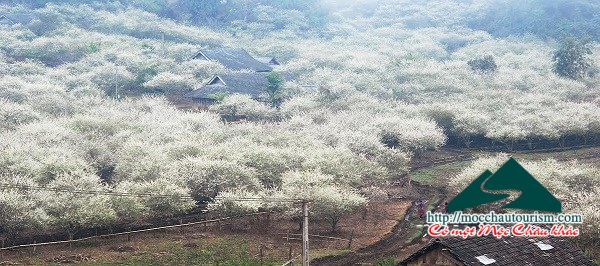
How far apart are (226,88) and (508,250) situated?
4784 cm

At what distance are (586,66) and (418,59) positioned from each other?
23.7m

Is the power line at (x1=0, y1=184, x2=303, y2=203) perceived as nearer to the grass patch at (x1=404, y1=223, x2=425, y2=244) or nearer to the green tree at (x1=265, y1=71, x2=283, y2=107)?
the grass patch at (x1=404, y1=223, x2=425, y2=244)

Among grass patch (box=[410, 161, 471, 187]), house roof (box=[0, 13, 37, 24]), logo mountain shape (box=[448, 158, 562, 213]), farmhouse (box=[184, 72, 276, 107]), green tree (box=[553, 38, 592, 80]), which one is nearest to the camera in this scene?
logo mountain shape (box=[448, 158, 562, 213])

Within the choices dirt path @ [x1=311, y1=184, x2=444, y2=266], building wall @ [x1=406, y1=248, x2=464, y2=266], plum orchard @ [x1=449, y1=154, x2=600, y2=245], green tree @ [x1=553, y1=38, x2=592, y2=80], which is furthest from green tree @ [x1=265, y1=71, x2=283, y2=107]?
building wall @ [x1=406, y1=248, x2=464, y2=266]

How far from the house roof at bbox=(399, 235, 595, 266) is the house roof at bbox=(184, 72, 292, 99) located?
150 ft

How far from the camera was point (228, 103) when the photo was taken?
5962 centimetres

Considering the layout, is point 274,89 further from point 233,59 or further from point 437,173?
point 437,173

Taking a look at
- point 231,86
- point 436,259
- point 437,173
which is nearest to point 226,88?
point 231,86

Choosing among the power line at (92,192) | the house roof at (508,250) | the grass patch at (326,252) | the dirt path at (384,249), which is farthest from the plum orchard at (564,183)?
the power line at (92,192)

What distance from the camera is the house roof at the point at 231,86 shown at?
65.6 metres

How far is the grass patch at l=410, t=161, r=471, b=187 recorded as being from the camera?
148 feet

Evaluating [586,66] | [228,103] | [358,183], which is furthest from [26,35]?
[586,66]

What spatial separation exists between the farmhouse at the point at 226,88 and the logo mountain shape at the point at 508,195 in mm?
36944

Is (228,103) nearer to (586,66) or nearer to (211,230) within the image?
(211,230)
